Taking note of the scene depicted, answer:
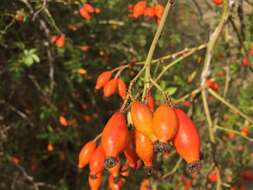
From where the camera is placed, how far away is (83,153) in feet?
5.52

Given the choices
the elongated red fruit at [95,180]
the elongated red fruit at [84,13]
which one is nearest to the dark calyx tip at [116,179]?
the elongated red fruit at [95,180]

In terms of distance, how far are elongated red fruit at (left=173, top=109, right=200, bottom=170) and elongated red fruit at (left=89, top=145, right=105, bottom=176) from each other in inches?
9.8

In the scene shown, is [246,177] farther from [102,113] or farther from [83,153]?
[102,113]

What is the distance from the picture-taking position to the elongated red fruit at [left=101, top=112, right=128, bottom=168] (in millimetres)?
1352

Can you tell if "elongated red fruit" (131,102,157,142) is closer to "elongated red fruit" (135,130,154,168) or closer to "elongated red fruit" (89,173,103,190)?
"elongated red fruit" (135,130,154,168)

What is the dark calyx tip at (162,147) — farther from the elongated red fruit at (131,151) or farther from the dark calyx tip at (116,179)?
the dark calyx tip at (116,179)

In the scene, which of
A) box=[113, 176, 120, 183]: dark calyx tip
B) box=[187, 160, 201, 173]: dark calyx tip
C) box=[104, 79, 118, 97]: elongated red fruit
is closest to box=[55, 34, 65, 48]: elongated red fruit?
box=[104, 79, 118, 97]: elongated red fruit

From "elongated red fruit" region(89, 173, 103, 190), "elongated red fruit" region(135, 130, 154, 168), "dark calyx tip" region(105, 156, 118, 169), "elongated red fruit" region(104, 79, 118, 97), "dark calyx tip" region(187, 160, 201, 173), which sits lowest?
"elongated red fruit" region(89, 173, 103, 190)

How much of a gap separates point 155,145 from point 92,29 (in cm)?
294

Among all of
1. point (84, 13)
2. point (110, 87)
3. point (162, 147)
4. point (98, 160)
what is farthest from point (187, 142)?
point (84, 13)

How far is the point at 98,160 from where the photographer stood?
1.52 meters

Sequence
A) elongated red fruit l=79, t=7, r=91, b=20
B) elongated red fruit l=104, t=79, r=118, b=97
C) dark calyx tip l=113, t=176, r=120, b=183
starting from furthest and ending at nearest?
elongated red fruit l=79, t=7, r=91, b=20 → elongated red fruit l=104, t=79, r=118, b=97 → dark calyx tip l=113, t=176, r=120, b=183

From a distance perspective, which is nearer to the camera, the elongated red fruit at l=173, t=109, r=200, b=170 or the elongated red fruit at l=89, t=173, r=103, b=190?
the elongated red fruit at l=173, t=109, r=200, b=170

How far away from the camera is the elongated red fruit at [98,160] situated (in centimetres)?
151
